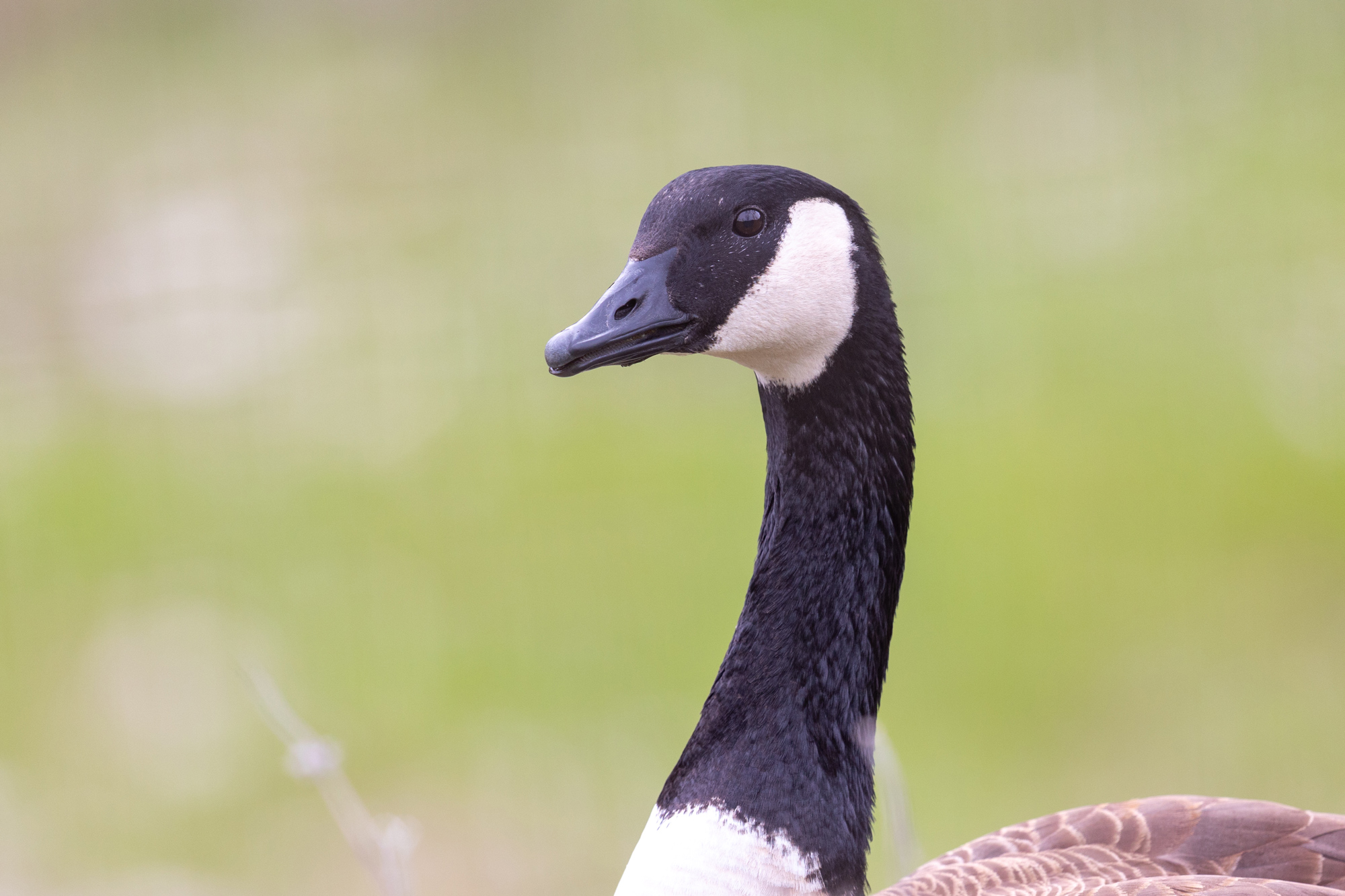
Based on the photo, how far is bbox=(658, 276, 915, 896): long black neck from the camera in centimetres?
162

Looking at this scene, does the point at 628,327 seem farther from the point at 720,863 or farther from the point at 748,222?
the point at 720,863

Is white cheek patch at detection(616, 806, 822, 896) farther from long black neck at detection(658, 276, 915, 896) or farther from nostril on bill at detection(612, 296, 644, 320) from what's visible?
nostril on bill at detection(612, 296, 644, 320)

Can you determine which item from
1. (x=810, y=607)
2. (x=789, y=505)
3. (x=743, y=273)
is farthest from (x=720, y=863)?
(x=743, y=273)

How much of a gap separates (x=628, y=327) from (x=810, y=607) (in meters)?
0.47

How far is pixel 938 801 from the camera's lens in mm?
4520

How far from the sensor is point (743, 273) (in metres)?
1.59

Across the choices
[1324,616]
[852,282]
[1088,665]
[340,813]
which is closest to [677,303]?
[852,282]

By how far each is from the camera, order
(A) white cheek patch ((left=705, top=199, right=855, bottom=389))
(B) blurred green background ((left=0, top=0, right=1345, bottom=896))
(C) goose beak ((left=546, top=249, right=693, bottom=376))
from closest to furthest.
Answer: (C) goose beak ((left=546, top=249, right=693, bottom=376))
(A) white cheek patch ((left=705, top=199, right=855, bottom=389))
(B) blurred green background ((left=0, top=0, right=1345, bottom=896))

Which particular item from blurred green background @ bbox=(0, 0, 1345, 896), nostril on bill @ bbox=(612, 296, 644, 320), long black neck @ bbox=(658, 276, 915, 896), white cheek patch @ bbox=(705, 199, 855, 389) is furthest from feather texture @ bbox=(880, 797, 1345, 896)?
blurred green background @ bbox=(0, 0, 1345, 896)

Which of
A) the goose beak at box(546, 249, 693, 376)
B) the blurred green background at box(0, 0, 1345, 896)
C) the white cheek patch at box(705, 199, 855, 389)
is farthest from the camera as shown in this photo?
the blurred green background at box(0, 0, 1345, 896)

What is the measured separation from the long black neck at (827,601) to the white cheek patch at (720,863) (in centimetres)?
5

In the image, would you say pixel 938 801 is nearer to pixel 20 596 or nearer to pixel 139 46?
pixel 20 596

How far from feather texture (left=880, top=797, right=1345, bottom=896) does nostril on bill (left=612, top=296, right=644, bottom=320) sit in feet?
2.84

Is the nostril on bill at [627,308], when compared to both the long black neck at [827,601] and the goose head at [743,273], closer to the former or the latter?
the goose head at [743,273]
